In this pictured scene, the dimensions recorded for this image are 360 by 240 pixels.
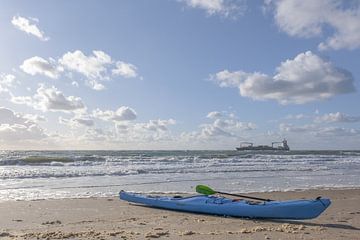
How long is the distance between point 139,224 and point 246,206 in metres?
2.13

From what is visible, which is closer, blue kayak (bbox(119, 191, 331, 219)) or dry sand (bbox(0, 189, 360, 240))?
dry sand (bbox(0, 189, 360, 240))

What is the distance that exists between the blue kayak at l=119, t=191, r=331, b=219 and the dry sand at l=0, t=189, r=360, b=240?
169 mm

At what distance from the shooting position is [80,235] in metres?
6.56

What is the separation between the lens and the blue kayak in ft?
26.0

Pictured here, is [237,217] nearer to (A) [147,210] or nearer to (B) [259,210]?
(B) [259,210]

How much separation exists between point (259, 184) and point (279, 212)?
7.95 m

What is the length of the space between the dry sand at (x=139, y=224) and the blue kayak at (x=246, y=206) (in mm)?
169

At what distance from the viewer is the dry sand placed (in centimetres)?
665

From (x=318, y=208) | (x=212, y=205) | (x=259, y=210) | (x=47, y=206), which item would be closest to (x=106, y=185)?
(x=47, y=206)

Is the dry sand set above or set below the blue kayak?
below

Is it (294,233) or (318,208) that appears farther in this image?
(318,208)

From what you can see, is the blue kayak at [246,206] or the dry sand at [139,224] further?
the blue kayak at [246,206]

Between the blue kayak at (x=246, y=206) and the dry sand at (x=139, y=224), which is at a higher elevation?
the blue kayak at (x=246, y=206)

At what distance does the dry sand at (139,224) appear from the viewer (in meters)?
6.65
